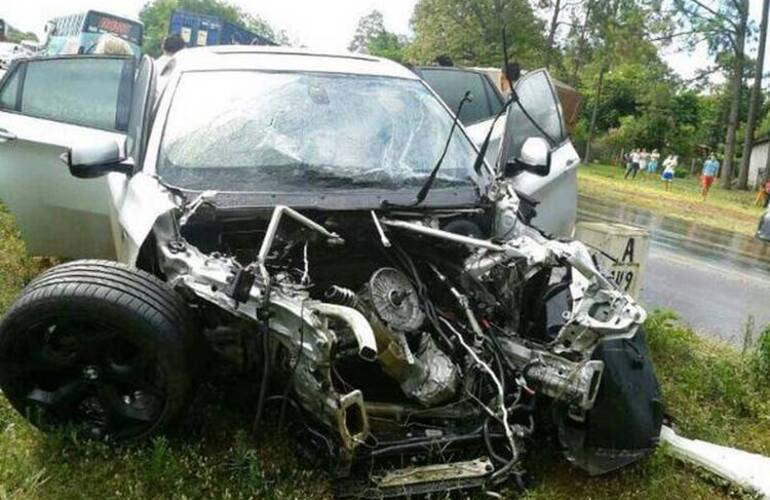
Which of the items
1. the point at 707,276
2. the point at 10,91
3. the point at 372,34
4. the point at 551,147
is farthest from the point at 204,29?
the point at 372,34

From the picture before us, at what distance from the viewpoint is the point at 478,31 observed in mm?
33625

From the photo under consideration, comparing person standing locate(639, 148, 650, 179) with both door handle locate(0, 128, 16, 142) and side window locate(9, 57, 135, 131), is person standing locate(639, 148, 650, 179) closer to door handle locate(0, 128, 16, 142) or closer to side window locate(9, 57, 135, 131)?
side window locate(9, 57, 135, 131)

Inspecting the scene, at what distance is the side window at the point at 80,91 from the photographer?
198 inches

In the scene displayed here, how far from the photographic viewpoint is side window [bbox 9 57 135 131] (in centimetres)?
503

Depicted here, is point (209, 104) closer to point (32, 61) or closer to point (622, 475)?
point (32, 61)

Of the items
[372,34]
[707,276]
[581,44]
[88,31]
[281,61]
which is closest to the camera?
[281,61]

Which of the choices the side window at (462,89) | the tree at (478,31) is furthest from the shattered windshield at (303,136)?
the tree at (478,31)

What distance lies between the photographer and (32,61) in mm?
5246

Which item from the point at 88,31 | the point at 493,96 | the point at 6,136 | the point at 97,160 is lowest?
the point at 6,136

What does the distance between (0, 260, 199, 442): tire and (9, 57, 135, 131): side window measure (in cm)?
234

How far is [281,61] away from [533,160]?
1.56m

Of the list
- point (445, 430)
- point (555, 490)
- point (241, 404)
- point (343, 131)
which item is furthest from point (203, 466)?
point (343, 131)

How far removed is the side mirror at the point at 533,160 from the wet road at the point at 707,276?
2.55 m

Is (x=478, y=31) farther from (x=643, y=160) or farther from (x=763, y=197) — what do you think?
(x=763, y=197)
